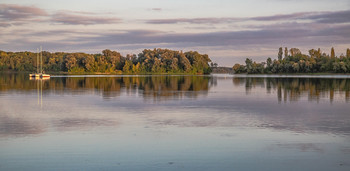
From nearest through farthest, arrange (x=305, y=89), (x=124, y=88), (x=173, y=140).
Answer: (x=173, y=140) → (x=305, y=89) → (x=124, y=88)

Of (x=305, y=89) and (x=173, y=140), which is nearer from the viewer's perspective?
(x=173, y=140)

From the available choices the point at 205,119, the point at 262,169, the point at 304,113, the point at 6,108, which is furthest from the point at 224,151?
the point at 6,108

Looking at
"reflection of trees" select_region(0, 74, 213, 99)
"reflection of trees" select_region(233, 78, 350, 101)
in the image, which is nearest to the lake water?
"reflection of trees" select_region(233, 78, 350, 101)

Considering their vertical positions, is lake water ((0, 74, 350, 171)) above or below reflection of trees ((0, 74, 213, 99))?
below

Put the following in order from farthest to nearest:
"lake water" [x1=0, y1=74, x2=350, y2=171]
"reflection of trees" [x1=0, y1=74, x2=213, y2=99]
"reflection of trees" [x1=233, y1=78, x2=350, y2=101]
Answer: "reflection of trees" [x1=0, y1=74, x2=213, y2=99] → "reflection of trees" [x1=233, y1=78, x2=350, y2=101] → "lake water" [x1=0, y1=74, x2=350, y2=171]

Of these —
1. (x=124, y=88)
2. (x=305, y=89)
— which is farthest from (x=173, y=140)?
(x=305, y=89)

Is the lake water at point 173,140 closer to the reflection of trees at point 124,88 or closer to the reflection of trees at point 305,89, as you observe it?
the reflection of trees at point 305,89

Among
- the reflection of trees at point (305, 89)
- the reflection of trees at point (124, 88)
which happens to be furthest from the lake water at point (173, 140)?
the reflection of trees at point (124, 88)

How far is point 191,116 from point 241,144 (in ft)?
22.7

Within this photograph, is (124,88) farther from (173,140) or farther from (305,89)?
(173,140)

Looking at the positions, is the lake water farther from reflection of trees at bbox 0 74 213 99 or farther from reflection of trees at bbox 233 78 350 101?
reflection of trees at bbox 0 74 213 99

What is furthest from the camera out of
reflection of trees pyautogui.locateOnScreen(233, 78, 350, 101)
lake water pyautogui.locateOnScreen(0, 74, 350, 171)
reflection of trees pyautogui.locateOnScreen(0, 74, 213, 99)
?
reflection of trees pyautogui.locateOnScreen(0, 74, 213, 99)

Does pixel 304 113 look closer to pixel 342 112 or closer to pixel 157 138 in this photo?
pixel 342 112

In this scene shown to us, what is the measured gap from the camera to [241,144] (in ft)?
40.8
